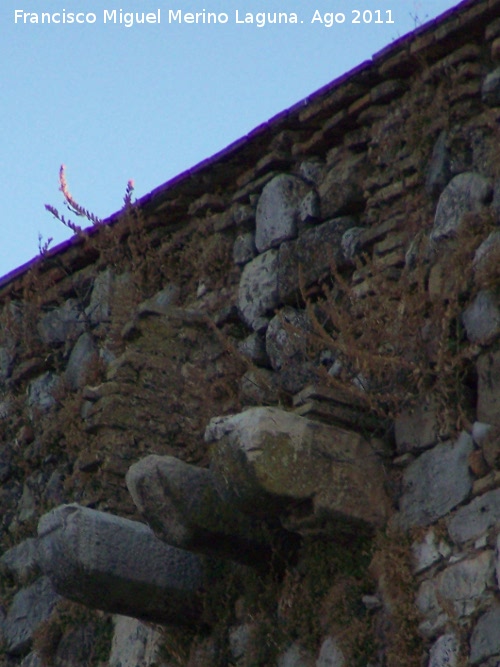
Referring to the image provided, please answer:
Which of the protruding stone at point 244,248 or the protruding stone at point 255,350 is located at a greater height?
the protruding stone at point 244,248

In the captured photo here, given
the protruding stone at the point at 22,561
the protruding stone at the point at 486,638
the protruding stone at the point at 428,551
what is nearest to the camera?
the protruding stone at the point at 486,638

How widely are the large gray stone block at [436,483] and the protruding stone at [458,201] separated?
692 mm

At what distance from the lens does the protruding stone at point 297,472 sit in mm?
4161

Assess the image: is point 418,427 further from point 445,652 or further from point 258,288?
point 258,288

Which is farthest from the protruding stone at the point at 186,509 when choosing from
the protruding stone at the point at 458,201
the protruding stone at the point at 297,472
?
the protruding stone at the point at 458,201

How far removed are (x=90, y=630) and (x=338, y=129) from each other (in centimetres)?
200

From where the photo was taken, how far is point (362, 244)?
15.9 ft

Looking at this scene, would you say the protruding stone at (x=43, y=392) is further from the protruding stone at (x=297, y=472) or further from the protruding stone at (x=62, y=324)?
the protruding stone at (x=297, y=472)

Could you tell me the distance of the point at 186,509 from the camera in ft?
14.5

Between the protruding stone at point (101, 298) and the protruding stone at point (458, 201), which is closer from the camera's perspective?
the protruding stone at point (458, 201)

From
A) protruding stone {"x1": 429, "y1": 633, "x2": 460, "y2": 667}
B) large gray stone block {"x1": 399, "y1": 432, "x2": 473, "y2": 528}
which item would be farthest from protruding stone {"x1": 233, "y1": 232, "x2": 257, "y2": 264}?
protruding stone {"x1": 429, "y1": 633, "x2": 460, "y2": 667}

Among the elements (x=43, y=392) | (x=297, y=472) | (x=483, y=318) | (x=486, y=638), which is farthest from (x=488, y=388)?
(x=43, y=392)

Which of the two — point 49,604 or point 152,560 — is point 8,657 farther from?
point 152,560

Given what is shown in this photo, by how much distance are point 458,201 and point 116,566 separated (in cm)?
157
